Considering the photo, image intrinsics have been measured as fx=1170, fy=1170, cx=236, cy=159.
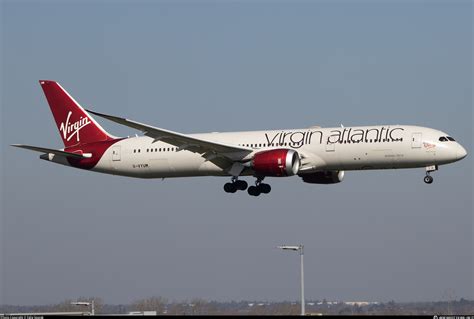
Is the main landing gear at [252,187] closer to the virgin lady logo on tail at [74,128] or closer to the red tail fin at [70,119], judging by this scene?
the red tail fin at [70,119]

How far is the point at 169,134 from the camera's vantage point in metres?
76.6

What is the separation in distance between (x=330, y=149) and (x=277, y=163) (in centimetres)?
357

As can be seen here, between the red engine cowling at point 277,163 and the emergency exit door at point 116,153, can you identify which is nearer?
the red engine cowling at point 277,163

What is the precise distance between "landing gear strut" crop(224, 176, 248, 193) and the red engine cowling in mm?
4669

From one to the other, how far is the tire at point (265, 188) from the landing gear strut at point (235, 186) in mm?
1062

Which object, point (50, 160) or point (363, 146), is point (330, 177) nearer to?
point (363, 146)

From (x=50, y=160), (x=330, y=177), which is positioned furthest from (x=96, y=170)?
(x=330, y=177)

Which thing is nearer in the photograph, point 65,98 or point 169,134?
point 169,134

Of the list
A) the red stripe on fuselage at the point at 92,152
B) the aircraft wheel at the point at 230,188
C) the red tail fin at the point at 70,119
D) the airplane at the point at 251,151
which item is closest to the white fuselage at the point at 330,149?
the airplane at the point at 251,151

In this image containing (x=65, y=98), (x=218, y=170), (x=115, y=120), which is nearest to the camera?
(x=115, y=120)

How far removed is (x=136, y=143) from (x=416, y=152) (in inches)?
818

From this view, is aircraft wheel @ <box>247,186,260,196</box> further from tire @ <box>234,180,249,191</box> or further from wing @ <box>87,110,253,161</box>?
wing @ <box>87,110,253,161</box>

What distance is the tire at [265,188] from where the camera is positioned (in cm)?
8156

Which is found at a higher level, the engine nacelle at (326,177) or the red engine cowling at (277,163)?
the engine nacelle at (326,177)
